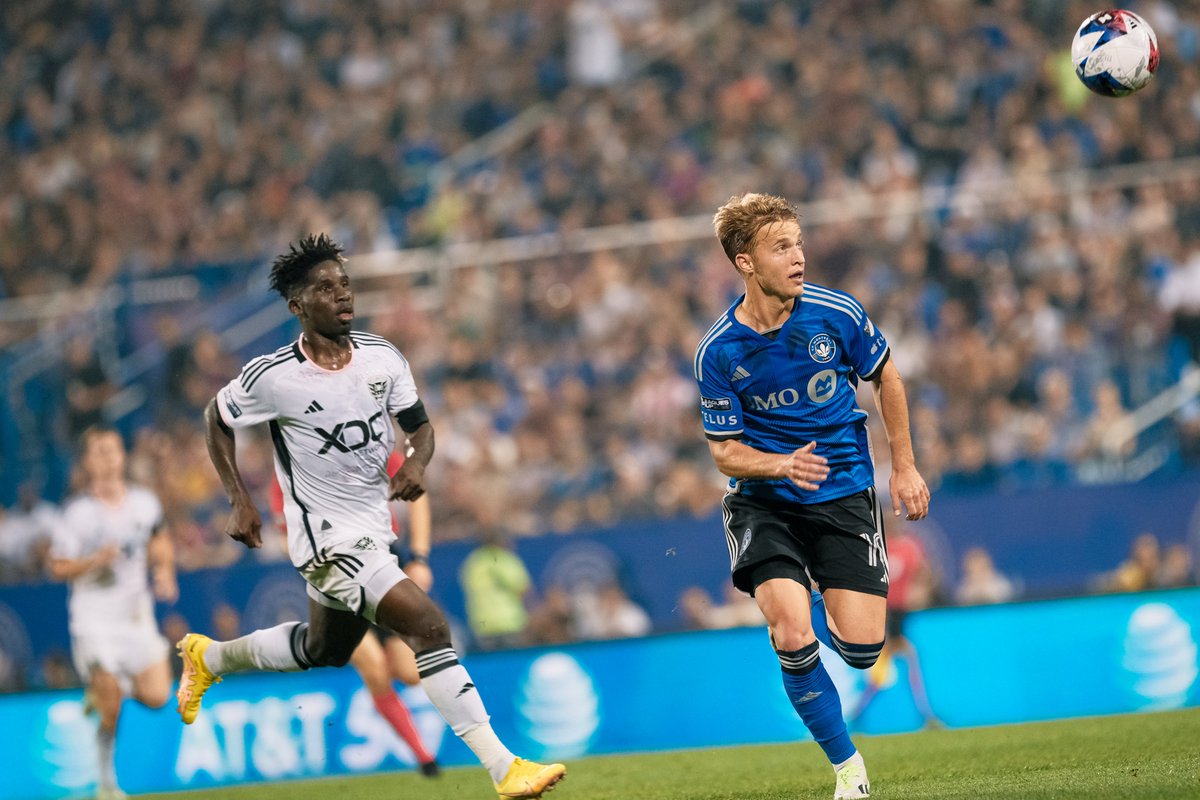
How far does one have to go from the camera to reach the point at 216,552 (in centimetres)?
1833

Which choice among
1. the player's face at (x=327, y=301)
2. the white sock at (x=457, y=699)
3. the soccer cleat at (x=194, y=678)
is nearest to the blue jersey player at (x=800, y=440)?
the white sock at (x=457, y=699)

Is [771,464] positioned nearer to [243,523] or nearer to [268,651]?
[243,523]

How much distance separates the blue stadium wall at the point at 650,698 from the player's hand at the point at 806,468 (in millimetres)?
5830

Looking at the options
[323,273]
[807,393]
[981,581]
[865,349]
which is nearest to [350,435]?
[323,273]

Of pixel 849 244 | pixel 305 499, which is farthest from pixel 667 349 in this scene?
pixel 305 499

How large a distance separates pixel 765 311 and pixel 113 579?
6890 mm

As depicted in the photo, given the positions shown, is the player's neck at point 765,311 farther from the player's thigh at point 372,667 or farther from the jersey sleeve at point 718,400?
the player's thigh at point 372,667

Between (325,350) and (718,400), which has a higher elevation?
(325,350)

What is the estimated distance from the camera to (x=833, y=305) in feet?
24.3

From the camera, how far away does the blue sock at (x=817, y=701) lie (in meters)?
7.15

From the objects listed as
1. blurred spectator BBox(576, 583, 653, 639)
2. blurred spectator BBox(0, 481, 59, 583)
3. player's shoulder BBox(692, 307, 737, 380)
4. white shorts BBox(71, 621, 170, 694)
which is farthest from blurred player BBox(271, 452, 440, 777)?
blurred spectator BBox(0, 481, 59, 583)

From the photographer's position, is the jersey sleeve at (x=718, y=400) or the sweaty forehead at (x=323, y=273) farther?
the sweaty forehead at (x=323, y=273)

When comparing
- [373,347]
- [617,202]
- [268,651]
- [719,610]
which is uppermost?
[617,202]

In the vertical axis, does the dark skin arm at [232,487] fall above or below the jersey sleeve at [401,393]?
below
